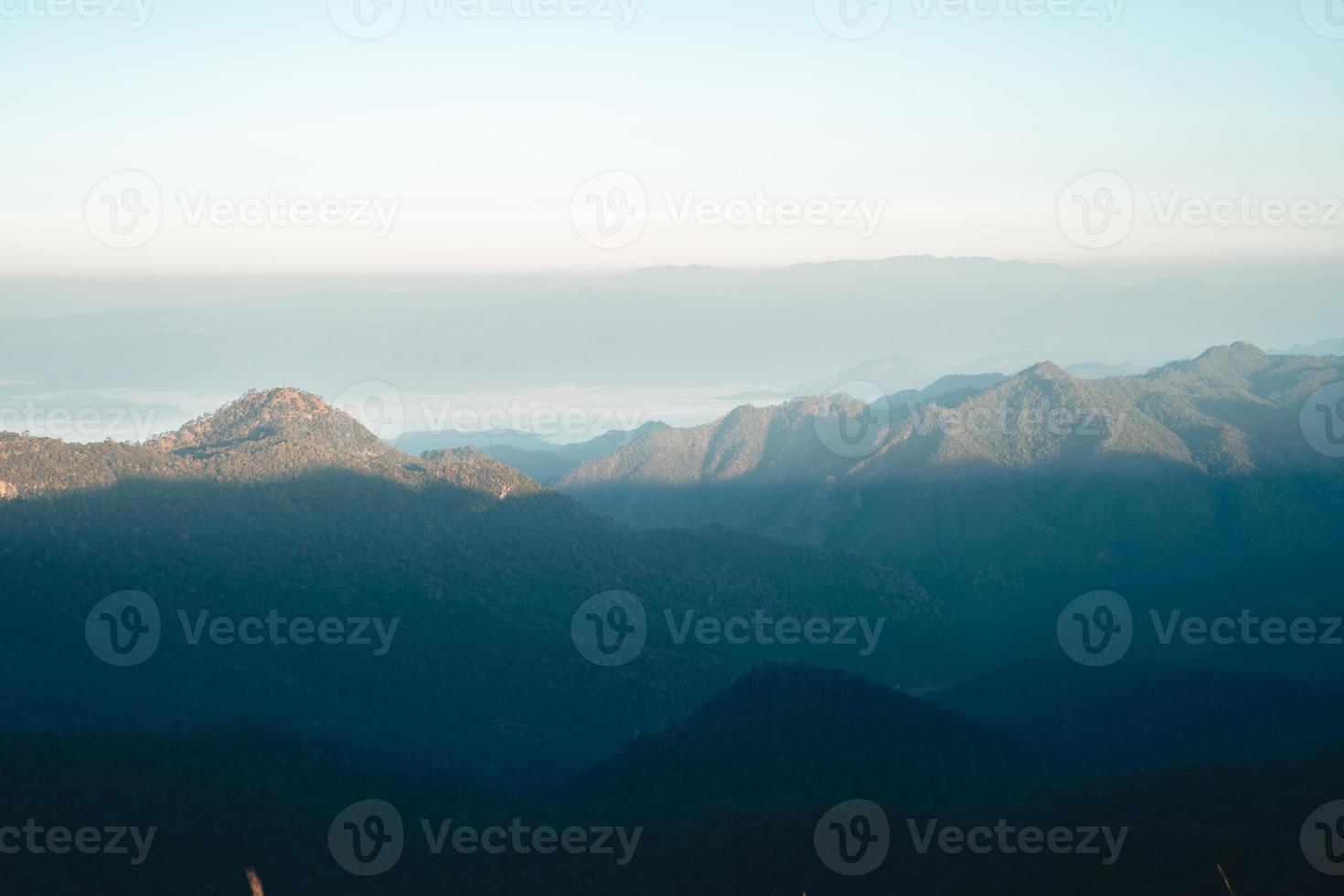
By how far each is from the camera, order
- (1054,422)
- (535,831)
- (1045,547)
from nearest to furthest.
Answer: (535,831), (1045,547), (1054,422)

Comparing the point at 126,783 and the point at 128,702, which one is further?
the point at 128,702

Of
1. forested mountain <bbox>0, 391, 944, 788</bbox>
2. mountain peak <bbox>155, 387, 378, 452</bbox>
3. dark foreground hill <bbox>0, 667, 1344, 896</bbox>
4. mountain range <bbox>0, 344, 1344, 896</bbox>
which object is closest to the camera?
dark foreground hill <bbox>0, 667, 1344, 896</bbox>

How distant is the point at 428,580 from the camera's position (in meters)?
98.9

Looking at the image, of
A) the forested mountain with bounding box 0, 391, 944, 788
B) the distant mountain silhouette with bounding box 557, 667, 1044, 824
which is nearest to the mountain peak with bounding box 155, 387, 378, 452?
the forested mountain with bounding box 0, 391, 944, 788

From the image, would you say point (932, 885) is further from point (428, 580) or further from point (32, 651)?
point (428, 580)

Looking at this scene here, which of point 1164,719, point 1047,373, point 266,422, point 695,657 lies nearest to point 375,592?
point 695,657

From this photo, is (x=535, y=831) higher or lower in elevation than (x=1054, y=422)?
lower

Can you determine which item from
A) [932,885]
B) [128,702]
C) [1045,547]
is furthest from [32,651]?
[1045,547]

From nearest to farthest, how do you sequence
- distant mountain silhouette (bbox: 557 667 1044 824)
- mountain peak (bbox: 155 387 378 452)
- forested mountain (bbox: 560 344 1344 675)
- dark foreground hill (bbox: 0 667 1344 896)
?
dark foreground hill (bbox: 0 667 1344 896)
distant mountain silhouette (bbox: 557 667 1044 824)
mountain peak (bbox: 155 387 378 452)
forested mountain (bbox: 560 344 1344 675)

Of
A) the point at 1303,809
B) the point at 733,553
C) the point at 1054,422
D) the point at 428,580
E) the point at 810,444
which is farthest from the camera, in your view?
the point at 810,444

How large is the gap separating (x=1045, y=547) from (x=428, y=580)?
82080 millimetres

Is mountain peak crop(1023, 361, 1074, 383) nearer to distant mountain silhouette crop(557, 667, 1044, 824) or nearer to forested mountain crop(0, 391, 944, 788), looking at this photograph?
Answer: forested mountain crop(0, 391, 944, 788)

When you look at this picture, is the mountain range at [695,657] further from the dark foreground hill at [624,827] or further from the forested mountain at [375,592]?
the forested mountain at [375,592]

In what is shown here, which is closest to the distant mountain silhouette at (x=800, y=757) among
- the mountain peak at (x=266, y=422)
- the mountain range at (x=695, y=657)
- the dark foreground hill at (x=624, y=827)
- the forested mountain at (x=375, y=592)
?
the mountain range at (x=695, y=657)
